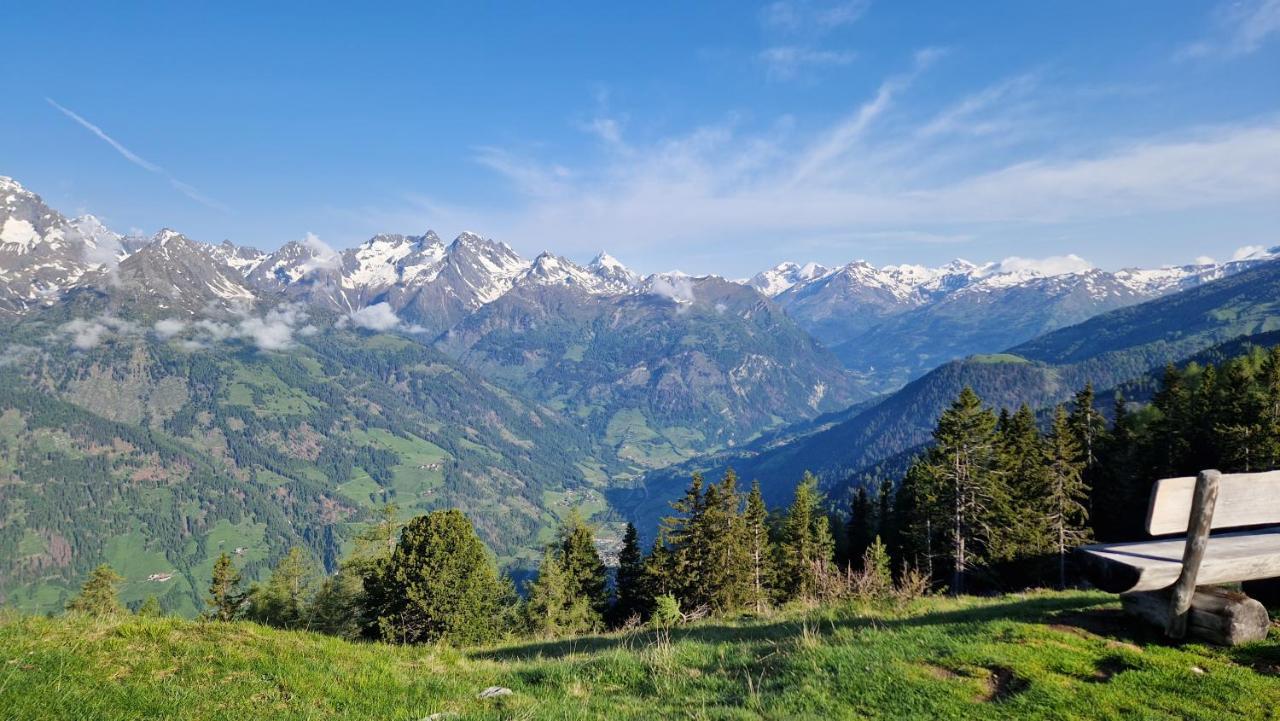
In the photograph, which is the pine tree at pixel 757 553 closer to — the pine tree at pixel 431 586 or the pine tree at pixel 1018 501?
the pine tree at pixel 1018 501

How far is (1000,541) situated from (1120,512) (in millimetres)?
15575

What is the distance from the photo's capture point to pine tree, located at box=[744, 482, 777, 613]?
4832 cm

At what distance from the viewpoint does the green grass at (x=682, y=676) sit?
7.40m

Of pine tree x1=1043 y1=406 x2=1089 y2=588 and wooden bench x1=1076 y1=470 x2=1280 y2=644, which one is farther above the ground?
wooden bench x1=1076 y1=470 x2=1280 y2=644

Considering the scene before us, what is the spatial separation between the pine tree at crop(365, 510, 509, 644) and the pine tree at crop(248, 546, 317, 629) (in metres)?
12.1

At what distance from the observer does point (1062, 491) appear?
132ft

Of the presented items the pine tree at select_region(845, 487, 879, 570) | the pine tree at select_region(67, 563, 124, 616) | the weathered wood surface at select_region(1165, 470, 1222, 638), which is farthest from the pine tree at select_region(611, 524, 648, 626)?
the weathered wood surface at select_region(1165, 470, 1222, 638)

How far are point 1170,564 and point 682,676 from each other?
7792 mm

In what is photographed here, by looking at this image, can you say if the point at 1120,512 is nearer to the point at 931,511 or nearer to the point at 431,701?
the point at 931,511

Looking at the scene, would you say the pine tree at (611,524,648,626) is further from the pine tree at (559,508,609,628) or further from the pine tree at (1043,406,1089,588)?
the pine tree at (1043,406,1089,588)

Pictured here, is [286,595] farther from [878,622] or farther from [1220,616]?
[1220,616]

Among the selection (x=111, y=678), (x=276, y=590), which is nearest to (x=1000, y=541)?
(x=111, y=678)

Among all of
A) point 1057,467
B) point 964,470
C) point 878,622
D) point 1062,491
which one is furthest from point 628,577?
point 878,622

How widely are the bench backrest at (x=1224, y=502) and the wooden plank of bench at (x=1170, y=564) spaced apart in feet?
1.80
